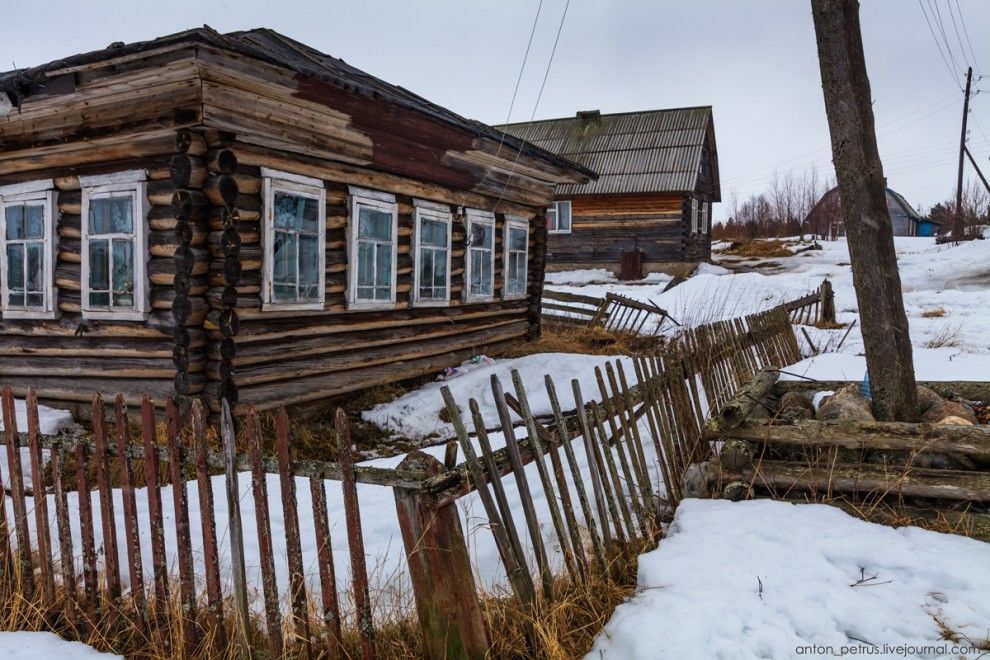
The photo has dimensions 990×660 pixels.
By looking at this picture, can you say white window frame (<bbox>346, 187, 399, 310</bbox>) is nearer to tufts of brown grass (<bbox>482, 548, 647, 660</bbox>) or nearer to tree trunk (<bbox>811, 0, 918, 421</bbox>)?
tree trunk (<bbox>811, 0, 918, 421</bbox>)

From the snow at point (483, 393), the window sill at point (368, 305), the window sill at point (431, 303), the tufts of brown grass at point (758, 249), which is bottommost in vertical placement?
the snow at point (483, 393)

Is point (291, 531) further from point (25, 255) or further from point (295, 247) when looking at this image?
point (25, 255)

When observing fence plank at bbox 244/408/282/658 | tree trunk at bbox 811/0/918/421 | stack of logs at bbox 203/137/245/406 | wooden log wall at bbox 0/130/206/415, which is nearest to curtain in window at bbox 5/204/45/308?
wooden log wall at bbox 0/130/206/415

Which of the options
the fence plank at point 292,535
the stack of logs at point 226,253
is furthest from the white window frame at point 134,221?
the fence plank at point 292,535

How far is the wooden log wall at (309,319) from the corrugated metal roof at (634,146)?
13.9 metres

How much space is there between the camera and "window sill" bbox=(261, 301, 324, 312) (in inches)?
264

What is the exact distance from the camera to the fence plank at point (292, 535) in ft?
8.00

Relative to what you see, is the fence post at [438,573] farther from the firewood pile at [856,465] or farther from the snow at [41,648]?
the firewood pile at [856,465]

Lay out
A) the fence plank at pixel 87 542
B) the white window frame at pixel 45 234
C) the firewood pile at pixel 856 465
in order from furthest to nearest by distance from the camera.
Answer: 1. the white window frame at pixel 45 234
2. the firewood pile at pixel 856 465
3. the fence plank at pixel 87 542

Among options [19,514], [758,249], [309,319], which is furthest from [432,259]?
[758,249]

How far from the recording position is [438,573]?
2490mm

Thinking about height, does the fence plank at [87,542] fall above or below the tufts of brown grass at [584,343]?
above

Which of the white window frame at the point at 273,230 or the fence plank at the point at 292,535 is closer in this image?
the fence plank at the point at 292,535

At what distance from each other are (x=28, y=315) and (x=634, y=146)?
20.6 metres
